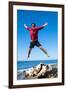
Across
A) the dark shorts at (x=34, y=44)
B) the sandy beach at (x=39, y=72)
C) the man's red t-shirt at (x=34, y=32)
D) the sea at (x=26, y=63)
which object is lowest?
the sandy beach at (x=39, y=72)

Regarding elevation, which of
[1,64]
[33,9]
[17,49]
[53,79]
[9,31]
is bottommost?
[53,79]

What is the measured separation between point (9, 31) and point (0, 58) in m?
0.29

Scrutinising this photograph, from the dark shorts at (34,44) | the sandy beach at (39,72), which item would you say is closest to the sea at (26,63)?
the sandy beach at (39,72)

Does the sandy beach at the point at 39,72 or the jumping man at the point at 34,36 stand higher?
the jumping man at the point at 34,36

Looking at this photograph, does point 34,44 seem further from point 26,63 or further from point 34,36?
point 26,63

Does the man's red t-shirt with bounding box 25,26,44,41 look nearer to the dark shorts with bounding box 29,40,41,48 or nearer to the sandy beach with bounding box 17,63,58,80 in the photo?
the dark shorts with bounding box 29,40,41,48

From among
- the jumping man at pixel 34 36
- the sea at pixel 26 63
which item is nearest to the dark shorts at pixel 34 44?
the jumping man at pixel 34 36

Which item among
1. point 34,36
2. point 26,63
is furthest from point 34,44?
point 26,63

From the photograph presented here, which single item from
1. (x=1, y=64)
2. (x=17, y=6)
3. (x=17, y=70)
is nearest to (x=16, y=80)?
(x=17, y=70)

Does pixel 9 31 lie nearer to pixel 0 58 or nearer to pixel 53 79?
pixel 0 58

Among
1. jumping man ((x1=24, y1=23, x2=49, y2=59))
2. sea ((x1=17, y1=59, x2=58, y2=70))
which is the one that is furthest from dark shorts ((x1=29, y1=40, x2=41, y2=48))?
sea ((x1=17, y1=59, x2=58, y2=70))

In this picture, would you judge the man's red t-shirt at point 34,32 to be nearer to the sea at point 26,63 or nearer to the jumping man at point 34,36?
the jumping man at point 34,36

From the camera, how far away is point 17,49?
6.64ft

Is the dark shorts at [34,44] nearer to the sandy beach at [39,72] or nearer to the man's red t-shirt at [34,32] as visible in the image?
the man's red t-shirt at [34,32]
